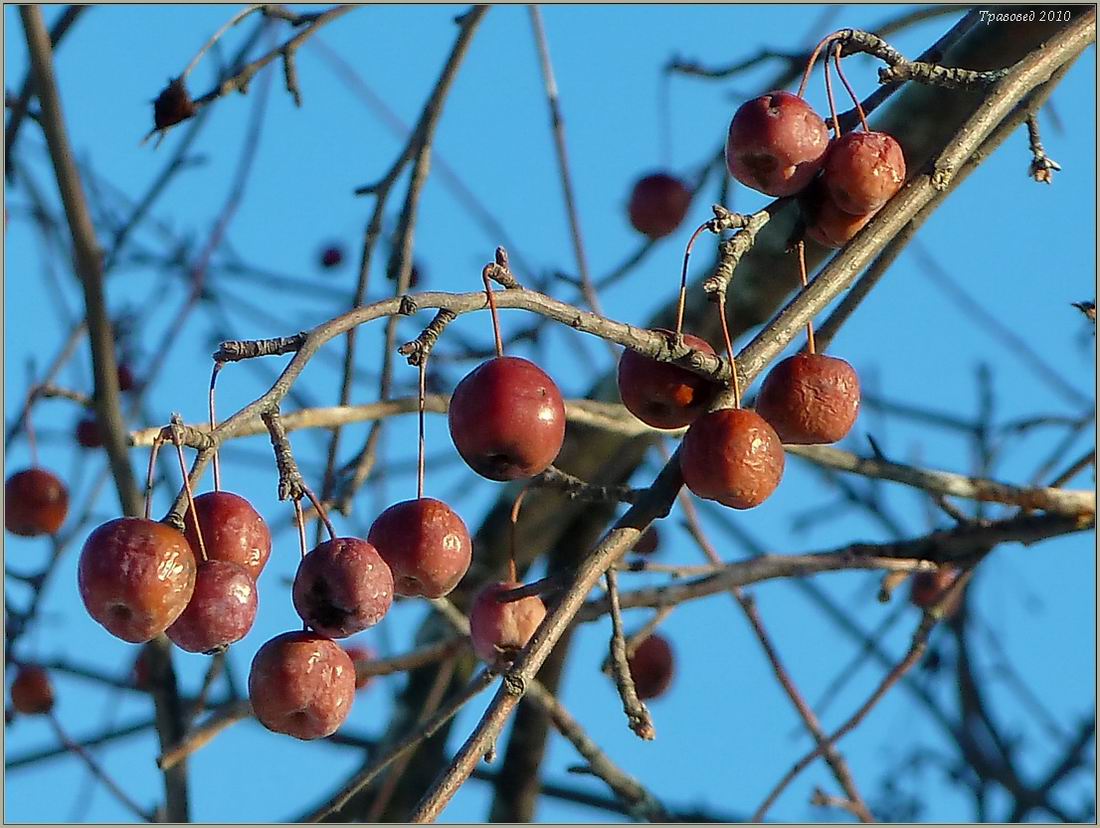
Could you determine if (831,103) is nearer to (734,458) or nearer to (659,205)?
(734,458)

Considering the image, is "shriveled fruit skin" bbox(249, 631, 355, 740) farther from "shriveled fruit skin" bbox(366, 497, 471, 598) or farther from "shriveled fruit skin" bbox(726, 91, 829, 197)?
"shriveled fruit skin" bbox(726, 91, 829, 197)

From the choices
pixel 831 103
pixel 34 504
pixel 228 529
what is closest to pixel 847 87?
pixel 831 103

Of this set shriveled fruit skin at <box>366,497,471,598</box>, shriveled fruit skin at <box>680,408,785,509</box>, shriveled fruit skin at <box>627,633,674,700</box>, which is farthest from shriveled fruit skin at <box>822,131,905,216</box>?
shriveled fruit skin at <box>627,633,674,700</box>

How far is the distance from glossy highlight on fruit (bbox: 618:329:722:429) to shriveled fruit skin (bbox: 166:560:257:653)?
0.45m

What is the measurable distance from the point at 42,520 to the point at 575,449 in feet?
3.81

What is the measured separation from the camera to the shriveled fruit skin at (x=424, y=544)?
55.9 inches

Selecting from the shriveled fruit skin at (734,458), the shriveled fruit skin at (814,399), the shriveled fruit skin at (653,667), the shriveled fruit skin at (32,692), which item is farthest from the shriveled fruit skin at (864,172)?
the shriveled fruit skin at (32,692)

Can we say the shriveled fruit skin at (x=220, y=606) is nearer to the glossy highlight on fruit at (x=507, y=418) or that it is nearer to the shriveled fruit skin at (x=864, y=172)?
the glossy highlight on fruit at (x=507, y=418)

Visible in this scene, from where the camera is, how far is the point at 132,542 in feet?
4.13

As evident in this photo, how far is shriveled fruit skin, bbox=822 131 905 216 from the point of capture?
4.96 feet

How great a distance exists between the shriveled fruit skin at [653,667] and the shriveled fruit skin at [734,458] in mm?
1681

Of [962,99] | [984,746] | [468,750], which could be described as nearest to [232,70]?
[962,99]

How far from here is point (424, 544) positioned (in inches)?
55.8

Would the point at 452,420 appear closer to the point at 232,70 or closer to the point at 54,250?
the point at 232,70
